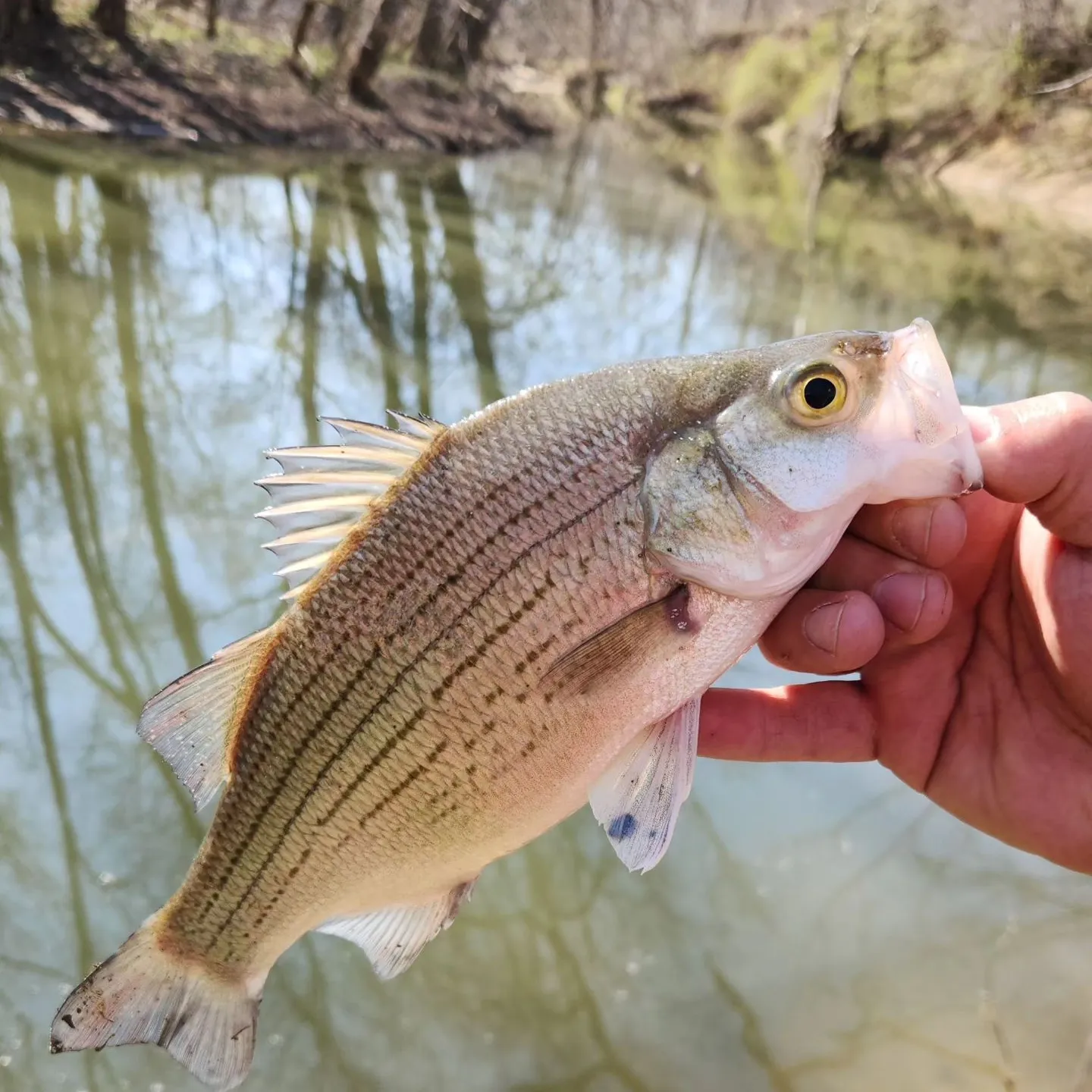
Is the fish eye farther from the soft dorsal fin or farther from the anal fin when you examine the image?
the anal fin

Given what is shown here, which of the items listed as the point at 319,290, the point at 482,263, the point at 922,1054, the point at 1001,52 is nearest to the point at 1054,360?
the point at 482,263

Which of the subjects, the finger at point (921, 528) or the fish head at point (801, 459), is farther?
the finger at point (921, 528)

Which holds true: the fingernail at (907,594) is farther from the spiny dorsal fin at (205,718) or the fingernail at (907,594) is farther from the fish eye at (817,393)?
the spiny dorsal fin at (205,718)

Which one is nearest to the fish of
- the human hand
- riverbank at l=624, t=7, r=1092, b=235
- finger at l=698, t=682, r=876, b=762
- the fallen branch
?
the human hand

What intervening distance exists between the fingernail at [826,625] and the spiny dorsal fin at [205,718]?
117 centimetres

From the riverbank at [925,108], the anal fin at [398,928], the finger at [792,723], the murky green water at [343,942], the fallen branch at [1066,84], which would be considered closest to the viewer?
the anal fin at [398,928]

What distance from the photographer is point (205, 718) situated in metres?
1.81

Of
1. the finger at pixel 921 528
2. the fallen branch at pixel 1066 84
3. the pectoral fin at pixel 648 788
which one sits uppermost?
the fallen branch at pixel 1066 84

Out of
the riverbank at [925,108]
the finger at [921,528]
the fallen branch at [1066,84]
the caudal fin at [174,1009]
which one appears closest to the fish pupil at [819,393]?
the finger at [921,528]

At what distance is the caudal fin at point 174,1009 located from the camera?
5.86ft

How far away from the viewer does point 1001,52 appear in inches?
1117

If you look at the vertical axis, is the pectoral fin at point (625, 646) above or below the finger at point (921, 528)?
below

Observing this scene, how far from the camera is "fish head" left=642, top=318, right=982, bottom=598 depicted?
162 cm

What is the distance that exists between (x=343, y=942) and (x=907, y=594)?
7.90ft
